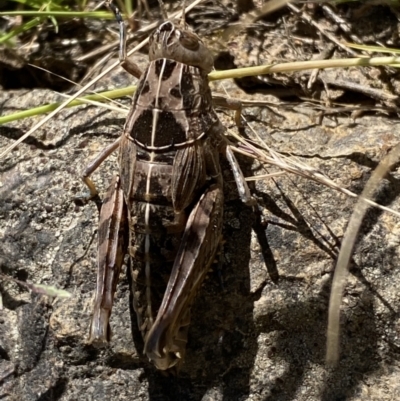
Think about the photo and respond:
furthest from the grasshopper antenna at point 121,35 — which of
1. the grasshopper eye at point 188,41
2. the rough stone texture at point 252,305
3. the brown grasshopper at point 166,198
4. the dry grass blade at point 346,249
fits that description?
the dry grass blade at point 346,249

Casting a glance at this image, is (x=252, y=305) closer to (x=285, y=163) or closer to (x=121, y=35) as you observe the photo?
(x=285, y=163)

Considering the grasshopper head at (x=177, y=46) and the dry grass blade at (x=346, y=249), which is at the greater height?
the grasshopper head at (x=177, y=46)

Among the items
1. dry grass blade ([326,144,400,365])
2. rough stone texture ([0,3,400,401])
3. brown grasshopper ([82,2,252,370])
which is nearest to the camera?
dry grass blade ([326,144,400,365])

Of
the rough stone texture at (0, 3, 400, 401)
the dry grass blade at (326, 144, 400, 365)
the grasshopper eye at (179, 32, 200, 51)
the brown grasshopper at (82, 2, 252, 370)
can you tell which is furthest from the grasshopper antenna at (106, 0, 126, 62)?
the dry grass blade at (326, 144, 400, 365)

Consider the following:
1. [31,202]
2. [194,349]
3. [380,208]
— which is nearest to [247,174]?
[380,208]

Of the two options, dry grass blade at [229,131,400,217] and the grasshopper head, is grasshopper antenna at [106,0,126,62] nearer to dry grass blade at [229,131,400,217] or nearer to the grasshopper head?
the grasshopper head

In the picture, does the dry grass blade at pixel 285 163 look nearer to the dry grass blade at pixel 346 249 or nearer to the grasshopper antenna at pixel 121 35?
the dry grass blade at pixel 346 249

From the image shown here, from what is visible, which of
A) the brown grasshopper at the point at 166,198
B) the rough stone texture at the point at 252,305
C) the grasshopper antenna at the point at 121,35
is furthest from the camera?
the grasshopper antenna at the point at 121,35

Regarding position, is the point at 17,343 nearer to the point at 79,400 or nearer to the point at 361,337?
the point at 79,400
